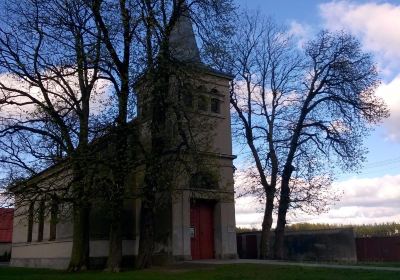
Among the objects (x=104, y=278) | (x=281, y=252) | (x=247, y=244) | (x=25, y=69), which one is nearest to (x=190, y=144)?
(x=104, y=278)

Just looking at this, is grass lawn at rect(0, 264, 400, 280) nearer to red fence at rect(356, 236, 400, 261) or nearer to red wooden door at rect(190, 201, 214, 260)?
red wooden door at rect(190, 201, 214, 260)

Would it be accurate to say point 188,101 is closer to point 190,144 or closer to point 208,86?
point 190,144

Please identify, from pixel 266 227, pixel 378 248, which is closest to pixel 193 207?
pixel 266 227

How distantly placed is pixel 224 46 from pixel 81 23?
620 centimetres

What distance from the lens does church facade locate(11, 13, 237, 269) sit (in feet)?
68.2

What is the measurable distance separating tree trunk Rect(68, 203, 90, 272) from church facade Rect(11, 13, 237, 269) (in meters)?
0.66

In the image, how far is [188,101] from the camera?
20672 millimetres

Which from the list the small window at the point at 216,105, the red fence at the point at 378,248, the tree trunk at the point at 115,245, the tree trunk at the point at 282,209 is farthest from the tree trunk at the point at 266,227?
the tree trunk at the point at 115,245

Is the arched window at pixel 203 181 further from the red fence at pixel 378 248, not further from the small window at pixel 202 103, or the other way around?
the red fence at pixel 378 248

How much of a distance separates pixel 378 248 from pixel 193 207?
1566 cm

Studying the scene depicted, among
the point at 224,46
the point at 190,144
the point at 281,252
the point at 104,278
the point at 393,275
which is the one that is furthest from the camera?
the point at 281,252

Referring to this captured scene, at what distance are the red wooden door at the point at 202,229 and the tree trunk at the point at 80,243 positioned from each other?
485cm

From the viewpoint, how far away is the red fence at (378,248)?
3228 centimetres

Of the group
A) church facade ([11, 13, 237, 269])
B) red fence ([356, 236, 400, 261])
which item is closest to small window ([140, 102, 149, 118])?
church facade ([11, 13, 237, 269])
